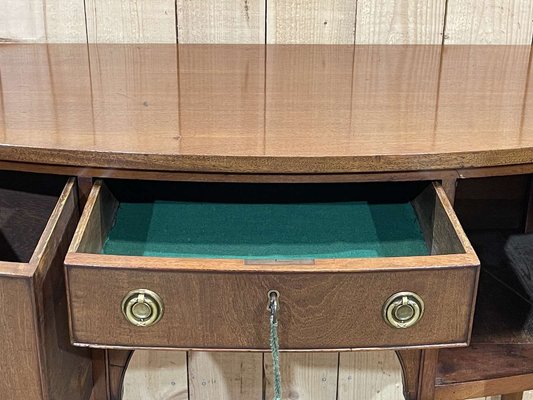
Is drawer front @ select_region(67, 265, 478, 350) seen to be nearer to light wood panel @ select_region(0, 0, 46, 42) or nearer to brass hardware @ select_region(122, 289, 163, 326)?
brass hardware @ select_region(122, 289, 163, 326)

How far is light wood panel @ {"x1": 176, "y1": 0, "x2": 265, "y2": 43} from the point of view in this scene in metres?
1.05

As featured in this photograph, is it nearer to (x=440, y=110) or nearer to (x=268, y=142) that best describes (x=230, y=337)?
(x=268, y=142)

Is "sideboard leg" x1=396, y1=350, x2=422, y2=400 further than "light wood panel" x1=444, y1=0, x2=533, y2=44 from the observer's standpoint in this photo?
No

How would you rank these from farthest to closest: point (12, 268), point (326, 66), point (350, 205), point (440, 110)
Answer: point (326, 66)
point (350, 205)
point (440, 110)
point (12, 268)

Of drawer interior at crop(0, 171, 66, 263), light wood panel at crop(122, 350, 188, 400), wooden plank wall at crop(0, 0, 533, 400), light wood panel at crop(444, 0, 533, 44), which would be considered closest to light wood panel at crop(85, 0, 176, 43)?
wooden plank wall at crop(0, 0, 533, 400)

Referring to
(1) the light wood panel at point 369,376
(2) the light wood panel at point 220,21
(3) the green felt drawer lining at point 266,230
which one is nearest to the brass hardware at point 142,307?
(3) the green felt drawer lining at point 266,230

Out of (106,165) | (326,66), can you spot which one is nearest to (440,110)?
(326,66)

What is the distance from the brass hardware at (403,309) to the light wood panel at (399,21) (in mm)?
597

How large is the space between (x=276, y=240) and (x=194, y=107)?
6.7 inches

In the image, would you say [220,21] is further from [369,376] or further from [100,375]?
[369,376]

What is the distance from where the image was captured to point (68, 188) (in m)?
0.65

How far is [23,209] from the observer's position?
0.91m

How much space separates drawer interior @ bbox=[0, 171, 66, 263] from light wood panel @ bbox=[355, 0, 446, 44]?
1.73 feet

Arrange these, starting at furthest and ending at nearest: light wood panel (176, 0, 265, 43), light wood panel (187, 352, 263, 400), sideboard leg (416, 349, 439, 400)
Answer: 1. light wood panel (187, 352, 263, 400)
2. light wood panel (176, 0, 265, 43)
3. sideboard leg (416, 349, 439, 400)
